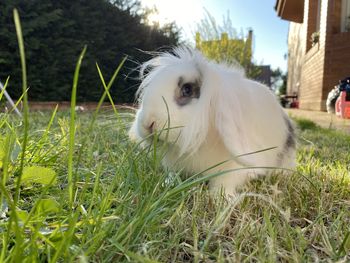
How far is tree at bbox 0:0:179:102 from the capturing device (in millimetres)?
6805

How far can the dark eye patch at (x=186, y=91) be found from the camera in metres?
1.42

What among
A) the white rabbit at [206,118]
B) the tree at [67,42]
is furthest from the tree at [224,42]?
the white rabbit at [206,118]

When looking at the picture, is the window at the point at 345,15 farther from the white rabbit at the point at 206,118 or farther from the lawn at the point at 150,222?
the lawn at the point at 150,222

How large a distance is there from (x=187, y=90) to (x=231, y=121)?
0.79 feet

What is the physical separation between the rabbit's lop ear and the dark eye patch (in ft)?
0.33

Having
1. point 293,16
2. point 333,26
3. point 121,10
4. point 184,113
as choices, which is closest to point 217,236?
point 184,113

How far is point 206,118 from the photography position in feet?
4.55

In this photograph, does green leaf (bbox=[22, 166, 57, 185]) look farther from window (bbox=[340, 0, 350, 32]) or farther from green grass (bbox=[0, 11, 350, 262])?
window (bbox=[340, 0, 350, 32])

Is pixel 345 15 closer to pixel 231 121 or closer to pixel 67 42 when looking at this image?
pixel 67 42

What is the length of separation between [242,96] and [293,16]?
43.8 ft

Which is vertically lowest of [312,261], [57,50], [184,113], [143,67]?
[312,261]

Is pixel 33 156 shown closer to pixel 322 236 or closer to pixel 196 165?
pixel 196 165

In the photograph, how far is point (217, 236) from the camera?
2.89 ft

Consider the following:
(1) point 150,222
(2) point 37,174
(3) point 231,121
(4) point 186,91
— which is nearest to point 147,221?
(1) point 150,222
